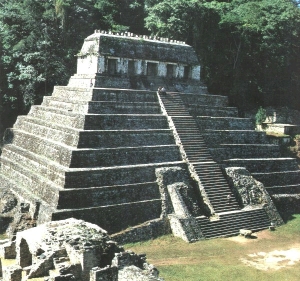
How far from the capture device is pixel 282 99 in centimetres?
4141

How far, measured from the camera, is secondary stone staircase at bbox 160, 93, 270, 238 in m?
21.0

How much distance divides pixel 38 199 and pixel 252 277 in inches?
408

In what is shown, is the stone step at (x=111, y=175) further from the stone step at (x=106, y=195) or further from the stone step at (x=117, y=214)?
the stone step at (x=117, y=214)

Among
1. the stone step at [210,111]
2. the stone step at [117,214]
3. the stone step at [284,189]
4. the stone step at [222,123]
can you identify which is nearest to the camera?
the stone step at [117,214]

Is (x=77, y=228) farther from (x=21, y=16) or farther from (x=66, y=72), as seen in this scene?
(x=21, y=16)

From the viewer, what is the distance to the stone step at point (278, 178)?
2553 cm

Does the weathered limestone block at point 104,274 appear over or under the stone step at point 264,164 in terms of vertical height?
under

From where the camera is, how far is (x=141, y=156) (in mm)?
22172

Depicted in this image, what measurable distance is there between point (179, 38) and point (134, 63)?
1071cm

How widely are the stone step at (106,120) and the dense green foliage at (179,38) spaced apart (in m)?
9.48

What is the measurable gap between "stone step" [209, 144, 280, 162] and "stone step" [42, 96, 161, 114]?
4.26 meters

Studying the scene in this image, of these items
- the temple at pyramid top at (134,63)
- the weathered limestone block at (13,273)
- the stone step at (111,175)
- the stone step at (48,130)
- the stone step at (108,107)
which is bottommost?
the weathered limestone block at (13,273)

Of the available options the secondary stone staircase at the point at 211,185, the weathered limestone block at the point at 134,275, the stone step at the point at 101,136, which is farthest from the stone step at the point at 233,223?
the weathered limestone block at the point at 134,275

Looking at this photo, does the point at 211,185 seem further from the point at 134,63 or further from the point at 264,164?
the point at 134,63
